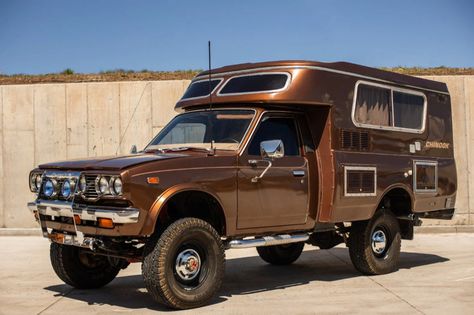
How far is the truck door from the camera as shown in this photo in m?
7.39

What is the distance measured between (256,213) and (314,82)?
6.16ft

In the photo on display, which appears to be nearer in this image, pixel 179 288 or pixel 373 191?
pixel 179 288

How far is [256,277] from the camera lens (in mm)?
9125

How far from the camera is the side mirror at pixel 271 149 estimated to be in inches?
291

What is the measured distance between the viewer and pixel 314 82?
8164 millimetres

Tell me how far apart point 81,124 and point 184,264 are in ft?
31.7

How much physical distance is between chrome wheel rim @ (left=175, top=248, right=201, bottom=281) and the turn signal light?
0.78 metres

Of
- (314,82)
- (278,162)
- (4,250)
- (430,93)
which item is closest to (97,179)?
(278,162)

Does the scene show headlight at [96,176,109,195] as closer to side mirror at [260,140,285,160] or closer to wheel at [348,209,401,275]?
side mirror at [260,140,285,160]

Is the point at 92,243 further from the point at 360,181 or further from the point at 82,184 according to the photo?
the point at 360,181

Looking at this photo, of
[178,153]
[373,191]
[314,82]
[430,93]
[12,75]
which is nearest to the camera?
[178,153]

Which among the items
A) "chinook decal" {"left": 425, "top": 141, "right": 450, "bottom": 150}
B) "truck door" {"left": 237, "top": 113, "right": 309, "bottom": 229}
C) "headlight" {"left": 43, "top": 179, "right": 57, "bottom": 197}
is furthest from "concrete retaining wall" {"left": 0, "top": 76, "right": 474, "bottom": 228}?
"headlight" {"left": 43, "top": 179, "right": 57, "bottom": 197}

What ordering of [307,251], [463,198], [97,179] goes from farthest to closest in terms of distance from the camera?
1. [463,198]
2. [307,251]
3. [97,179]

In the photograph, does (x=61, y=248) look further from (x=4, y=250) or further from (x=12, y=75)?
(x=12, y=75)
